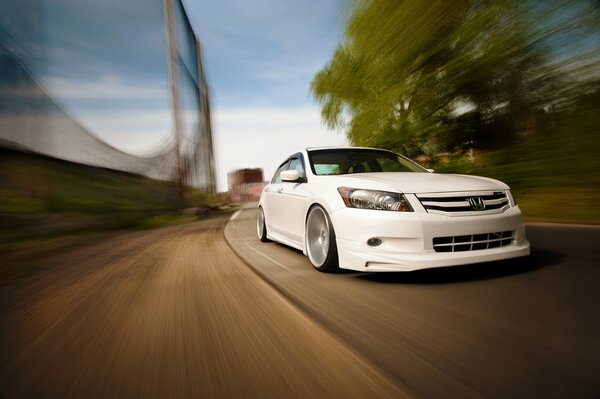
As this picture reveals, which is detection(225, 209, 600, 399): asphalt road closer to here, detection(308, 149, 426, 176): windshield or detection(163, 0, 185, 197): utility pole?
detection(308, 149, 426, 176): windshield

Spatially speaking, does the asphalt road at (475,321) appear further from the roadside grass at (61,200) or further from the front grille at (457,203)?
the roadside grass at (61,200)

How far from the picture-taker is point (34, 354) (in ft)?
7.20

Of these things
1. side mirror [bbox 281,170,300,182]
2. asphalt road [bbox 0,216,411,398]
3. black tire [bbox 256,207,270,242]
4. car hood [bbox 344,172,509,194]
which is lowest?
asphalt road [bbox 0,216,411,398]

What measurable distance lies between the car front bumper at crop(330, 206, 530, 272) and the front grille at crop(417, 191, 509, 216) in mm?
69

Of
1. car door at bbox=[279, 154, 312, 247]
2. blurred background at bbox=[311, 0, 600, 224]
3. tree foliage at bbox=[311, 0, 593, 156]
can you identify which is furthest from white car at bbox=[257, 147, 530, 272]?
tree foliage at bbox=[311, 0, 593, 156]

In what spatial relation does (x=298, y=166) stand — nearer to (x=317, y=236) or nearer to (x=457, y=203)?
(x=317, y=236)

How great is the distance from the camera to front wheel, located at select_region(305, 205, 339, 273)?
3.77 m

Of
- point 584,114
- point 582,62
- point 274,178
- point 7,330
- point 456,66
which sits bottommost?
point 7,330

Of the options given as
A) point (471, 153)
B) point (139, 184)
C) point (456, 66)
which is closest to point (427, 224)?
point (456, 66)

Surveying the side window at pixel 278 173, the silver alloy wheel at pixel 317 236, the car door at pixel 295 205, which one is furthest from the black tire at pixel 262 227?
the silver alloy wheel at pixel 317 236

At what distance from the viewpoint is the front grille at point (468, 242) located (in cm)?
316

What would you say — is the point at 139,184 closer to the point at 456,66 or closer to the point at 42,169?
the point at 42,169

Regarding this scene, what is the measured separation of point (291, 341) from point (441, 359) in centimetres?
75

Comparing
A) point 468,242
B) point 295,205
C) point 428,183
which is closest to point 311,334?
point 468,242
